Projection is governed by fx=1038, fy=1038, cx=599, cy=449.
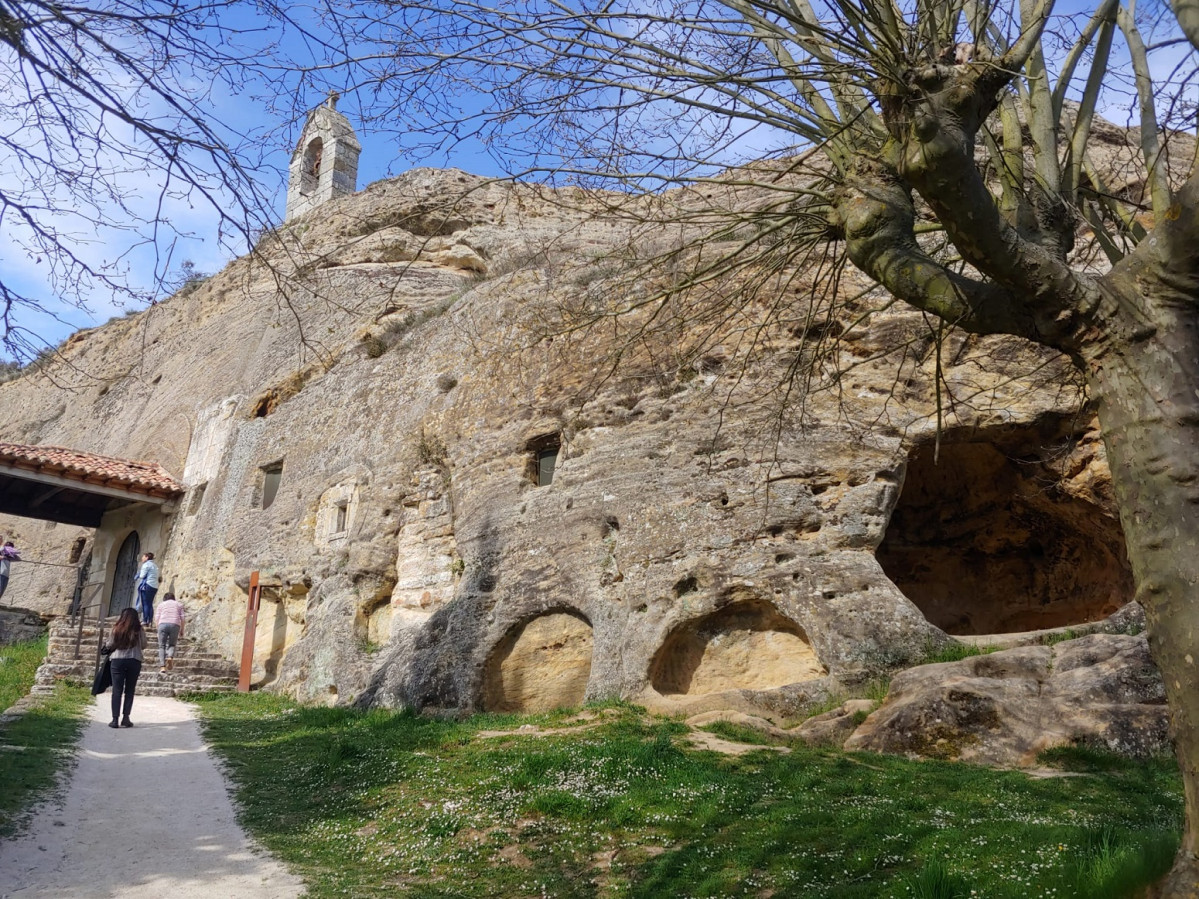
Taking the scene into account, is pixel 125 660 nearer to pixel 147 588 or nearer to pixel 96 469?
pixel 147 588

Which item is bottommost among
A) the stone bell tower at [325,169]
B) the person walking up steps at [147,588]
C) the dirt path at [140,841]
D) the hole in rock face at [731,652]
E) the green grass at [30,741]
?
the dirt path at [140,841]

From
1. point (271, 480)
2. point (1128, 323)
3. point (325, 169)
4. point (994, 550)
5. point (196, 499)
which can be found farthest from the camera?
point (325, 169)

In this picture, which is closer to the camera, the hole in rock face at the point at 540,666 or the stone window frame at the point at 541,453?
the hole in rock face at the point at 540,666

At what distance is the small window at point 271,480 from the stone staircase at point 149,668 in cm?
285

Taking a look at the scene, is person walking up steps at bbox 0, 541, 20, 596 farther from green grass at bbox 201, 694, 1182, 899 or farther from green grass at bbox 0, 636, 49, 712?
green grass at bbox 201, 694, 1182, 899

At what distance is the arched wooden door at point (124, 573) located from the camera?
864 inches

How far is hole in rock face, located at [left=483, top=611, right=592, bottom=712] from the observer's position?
36.6 ft

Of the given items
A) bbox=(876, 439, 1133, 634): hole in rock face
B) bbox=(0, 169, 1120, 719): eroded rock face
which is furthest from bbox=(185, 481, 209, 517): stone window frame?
bbox=(876, 439, 1133, 634): hole in rock face

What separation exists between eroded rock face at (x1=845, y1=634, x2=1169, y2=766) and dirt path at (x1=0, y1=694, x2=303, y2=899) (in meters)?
4.57

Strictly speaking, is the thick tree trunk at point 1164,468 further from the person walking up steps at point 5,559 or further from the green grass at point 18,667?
the person walking up steps at point 5,559

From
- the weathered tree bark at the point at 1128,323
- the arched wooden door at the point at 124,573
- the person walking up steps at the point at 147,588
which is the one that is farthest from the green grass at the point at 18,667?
the weathered tree bark at the point at 1128,323

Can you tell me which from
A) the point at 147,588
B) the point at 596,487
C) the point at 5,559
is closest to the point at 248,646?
the point at 147,588

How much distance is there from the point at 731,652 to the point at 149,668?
31.5 ft

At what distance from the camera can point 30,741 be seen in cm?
923
